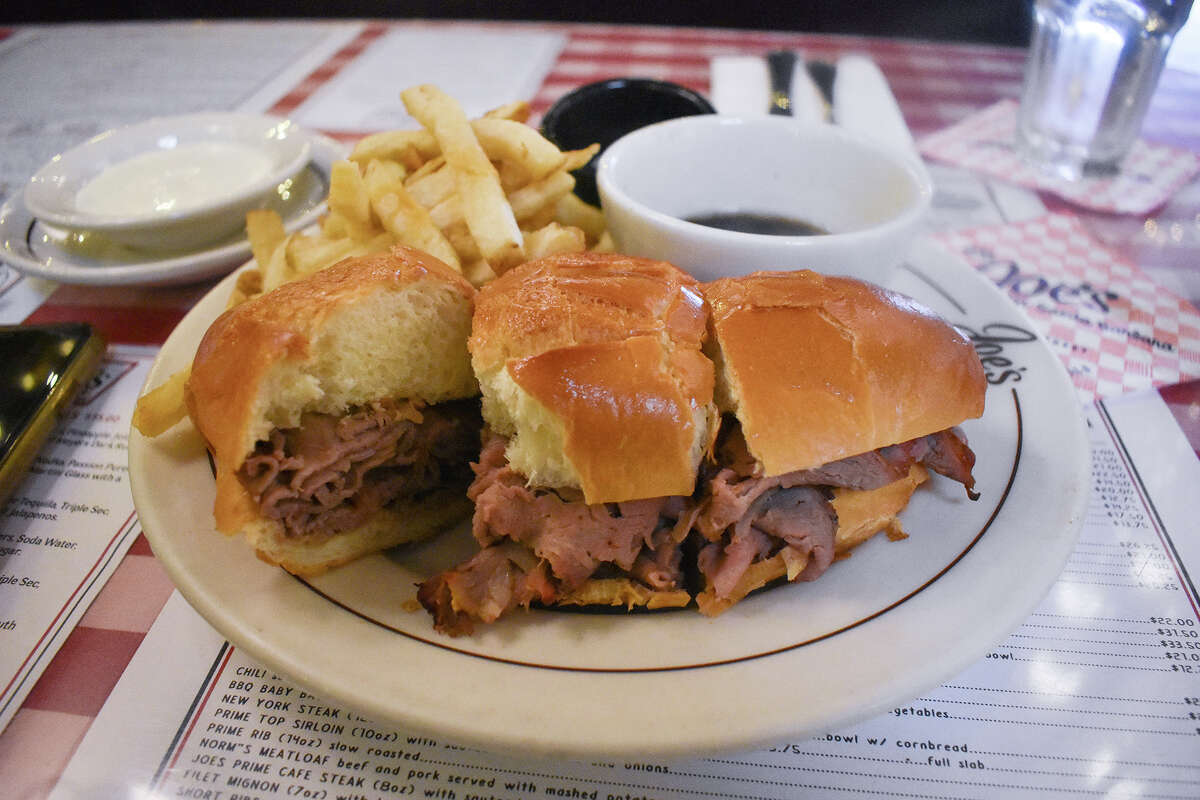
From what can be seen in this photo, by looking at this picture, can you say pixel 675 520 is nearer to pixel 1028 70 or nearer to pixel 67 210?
pixel 67 210

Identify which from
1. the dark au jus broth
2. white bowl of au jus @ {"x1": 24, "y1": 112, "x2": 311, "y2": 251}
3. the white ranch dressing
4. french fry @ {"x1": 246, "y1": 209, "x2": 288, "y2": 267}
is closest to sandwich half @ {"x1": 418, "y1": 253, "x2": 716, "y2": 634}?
the dark au jus broth

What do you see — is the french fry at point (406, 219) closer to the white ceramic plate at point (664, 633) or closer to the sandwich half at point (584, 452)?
the sandwich half at point (584, 452)

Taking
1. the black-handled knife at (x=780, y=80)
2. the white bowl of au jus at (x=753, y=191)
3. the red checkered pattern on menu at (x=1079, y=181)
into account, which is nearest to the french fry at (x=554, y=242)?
the white bowl of au jus at (x=753, y=191)

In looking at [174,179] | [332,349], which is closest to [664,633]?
[332,349]

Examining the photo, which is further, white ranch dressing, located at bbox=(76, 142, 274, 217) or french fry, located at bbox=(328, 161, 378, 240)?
white ranch dressing, located at bbox=(76, 142, 274, 217)

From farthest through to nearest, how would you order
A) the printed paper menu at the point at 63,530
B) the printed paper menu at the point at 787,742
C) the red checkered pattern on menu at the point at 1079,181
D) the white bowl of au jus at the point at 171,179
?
the red checkered pattern on menu at the point at 1079,181 → the white bowl of au jus at the point at 171,179 → the printed paper menu at the point at 63,530 → the printed paper menu at the point at 787,742

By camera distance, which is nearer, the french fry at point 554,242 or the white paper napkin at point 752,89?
the french fry at point 554,242

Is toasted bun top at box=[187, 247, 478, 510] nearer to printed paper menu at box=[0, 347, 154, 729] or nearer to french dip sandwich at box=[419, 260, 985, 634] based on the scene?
french dip sandwich at box=[419, 260, 985, 634]

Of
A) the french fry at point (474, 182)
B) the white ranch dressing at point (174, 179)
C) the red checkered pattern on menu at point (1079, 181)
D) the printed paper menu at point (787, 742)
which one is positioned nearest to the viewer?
the printed paper menu at point (787, 742)
